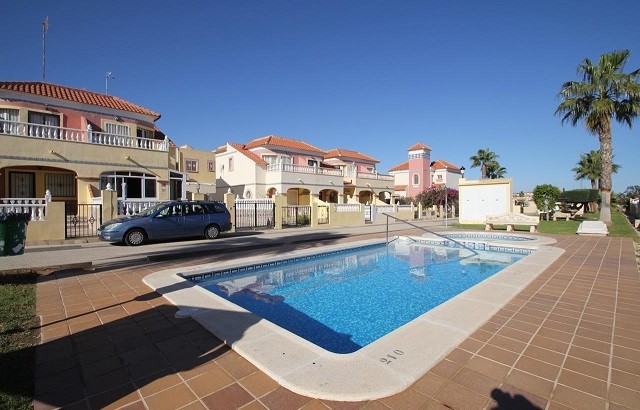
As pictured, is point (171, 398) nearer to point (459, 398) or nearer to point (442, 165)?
point (459, 398)

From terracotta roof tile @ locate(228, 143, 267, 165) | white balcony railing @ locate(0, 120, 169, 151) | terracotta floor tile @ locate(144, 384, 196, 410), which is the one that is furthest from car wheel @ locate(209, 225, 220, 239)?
terracotta roof tile @ locate(228, 143, 267, 165)

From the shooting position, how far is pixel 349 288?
26.2ft

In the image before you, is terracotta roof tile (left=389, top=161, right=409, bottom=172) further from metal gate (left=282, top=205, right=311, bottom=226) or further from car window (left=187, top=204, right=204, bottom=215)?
car window (left=187, top=204, right=204, bottom=215)

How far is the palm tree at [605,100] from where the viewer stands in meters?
20.1

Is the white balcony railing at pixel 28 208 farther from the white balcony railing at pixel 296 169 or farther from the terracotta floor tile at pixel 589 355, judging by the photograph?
the white balcony railing at pixel 296 169

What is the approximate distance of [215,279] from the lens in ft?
26.2

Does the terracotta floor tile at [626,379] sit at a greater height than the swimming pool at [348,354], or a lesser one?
lesser

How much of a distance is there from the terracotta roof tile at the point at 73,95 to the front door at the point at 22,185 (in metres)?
4.98

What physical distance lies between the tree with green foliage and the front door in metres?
38.5

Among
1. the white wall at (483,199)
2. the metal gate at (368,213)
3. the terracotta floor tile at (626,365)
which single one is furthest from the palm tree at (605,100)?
the terracotta floor tile at (626,365)

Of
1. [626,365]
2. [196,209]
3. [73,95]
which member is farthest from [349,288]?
[73,95]

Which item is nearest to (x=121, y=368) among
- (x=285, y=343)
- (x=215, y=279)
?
(x=285, y=343)

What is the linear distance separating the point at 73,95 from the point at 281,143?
18.5m

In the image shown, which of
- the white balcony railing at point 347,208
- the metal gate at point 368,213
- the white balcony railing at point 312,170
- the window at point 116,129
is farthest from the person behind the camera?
the white balcony railing at point 312,170
